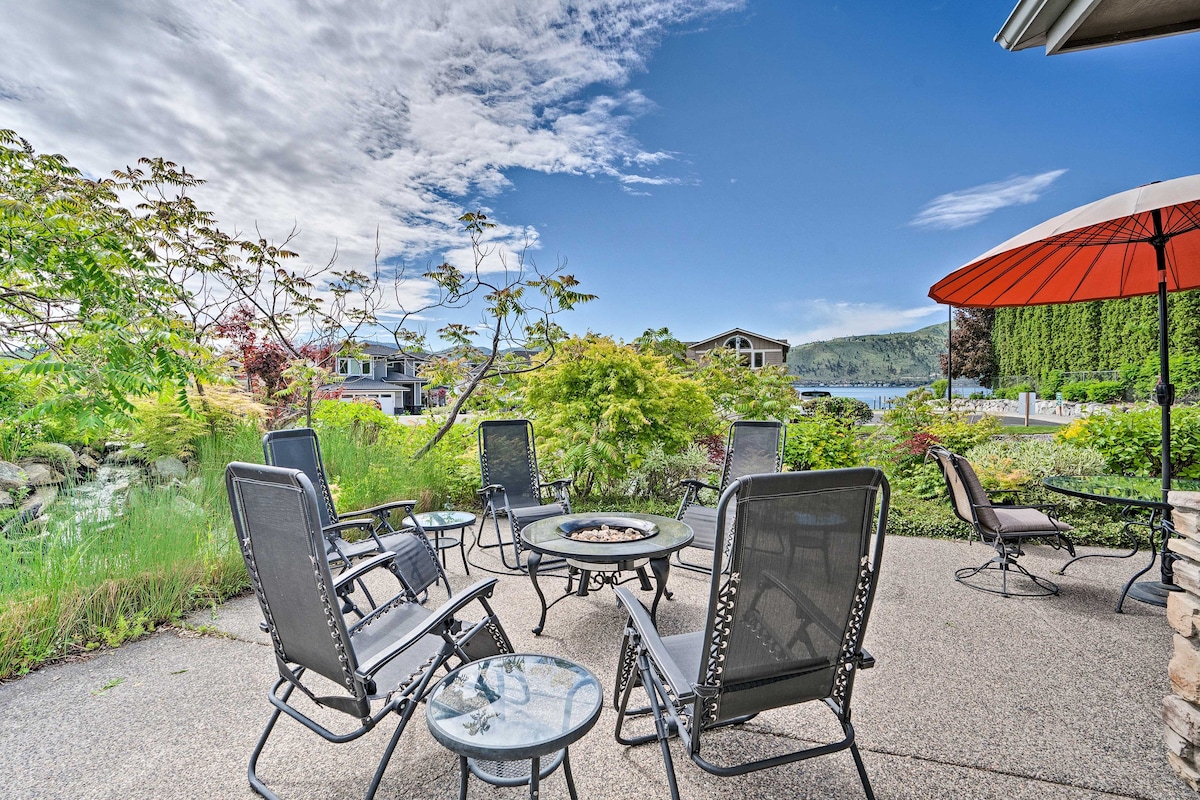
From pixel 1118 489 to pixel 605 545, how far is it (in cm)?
364

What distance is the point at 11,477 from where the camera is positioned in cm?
511

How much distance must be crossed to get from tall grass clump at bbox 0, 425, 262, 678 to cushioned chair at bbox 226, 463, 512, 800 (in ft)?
6.49

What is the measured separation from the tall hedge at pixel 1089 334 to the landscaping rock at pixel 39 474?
78.1 ft

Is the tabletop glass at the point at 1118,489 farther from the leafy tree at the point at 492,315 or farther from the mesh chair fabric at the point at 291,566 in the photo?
the leafy tree at the point at 492,315

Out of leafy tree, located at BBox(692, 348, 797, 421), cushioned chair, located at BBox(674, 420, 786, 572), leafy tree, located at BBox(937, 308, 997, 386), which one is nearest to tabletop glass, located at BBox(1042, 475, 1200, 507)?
cushioned chair, located at BBox(674, 420, 786, 572)

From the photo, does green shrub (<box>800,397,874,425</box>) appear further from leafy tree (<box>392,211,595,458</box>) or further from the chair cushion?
leafy tree (<box>392,211,595,458</box>)

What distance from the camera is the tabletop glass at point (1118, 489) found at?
3.27 m

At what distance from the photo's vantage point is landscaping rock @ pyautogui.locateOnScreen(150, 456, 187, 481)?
5.75 meters

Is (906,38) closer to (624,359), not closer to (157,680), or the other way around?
(624,359)

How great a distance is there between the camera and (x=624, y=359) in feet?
19.8

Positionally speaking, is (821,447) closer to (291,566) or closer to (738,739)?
(738,739)

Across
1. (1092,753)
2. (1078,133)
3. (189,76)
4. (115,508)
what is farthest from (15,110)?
(1078,133)

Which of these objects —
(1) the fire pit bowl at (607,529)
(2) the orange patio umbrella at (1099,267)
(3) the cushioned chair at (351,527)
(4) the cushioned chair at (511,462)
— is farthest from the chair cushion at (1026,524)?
(3) the cushioned chair at (351,527)

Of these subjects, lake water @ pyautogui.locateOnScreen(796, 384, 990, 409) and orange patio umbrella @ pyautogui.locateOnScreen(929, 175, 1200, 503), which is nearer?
orange patio umbrella @ pyautogui.locateOnScreen(929, 175, 1200, 503)
